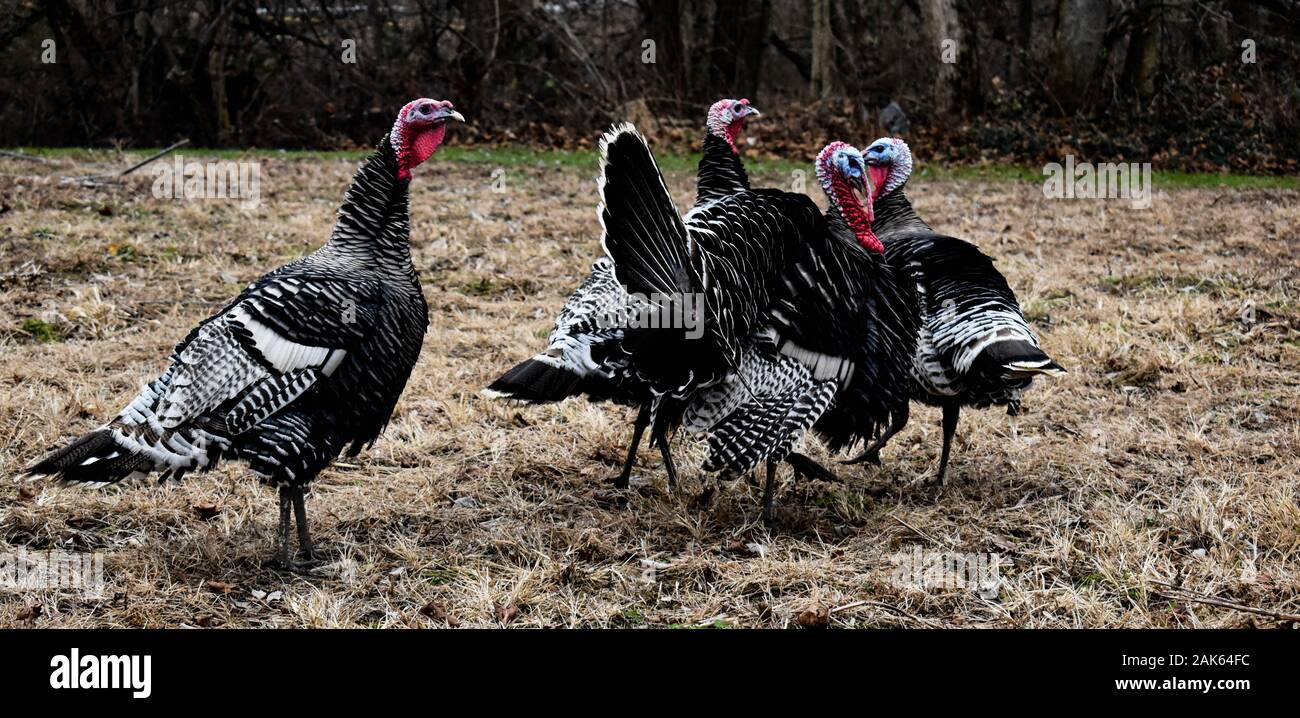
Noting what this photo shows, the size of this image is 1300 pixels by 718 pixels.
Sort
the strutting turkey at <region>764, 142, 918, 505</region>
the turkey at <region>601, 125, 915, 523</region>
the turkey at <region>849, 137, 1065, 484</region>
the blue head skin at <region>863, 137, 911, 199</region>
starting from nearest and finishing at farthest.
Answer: the turkey at <region>601, 125, 915, 523</region> < the strutting turkey at <region>764, 142, 918, 505</region> < the turkey at <region>849, 137, 1065, 484</region> < the blue head skin at <region>863, 137, 911, 199</region>

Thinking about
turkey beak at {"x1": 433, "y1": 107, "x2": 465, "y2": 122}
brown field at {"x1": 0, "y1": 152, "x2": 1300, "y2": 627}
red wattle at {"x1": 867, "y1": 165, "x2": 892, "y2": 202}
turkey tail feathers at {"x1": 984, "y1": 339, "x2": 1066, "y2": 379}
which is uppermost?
turkey beak at {"x1": 433, "y1": 107, "x2": 465, "y2": 122}

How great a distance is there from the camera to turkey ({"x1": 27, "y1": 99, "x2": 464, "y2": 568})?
12.0ft

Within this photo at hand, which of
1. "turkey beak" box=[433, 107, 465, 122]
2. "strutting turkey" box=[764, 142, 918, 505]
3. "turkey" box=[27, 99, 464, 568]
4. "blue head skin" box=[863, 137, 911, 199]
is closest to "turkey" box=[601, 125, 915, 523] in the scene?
"strutting turkey" box=[764, 142, 918, 505]

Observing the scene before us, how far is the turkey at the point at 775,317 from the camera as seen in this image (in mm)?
4012

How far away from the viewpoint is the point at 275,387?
3.73 m

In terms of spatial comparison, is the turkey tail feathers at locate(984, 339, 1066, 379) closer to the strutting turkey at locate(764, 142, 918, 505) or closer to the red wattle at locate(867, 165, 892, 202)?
the strutting turkey at locate(764, 142, 918, 505)

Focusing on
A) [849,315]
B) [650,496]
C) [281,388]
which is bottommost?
[650,496]

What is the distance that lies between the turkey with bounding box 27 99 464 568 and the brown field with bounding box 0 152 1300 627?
41 cm

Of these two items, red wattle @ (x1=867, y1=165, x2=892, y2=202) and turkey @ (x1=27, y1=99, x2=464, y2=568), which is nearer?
turkey @ (x1=27, y1=99, x2=464, y2=568)

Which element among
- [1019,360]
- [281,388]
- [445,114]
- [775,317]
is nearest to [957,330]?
[1019,360]

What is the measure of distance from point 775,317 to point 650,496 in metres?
1.00

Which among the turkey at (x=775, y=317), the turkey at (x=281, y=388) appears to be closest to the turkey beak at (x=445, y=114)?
the turkey at (x=281, y=388)

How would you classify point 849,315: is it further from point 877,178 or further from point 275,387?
point 275,387

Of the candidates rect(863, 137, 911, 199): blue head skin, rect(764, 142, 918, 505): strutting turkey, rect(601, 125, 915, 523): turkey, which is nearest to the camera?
rect(601, 125, 915, 523): turkey
